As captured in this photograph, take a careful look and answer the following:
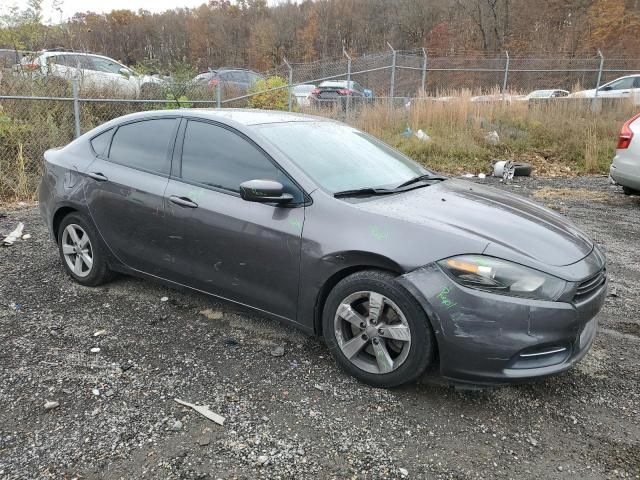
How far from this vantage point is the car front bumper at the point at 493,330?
2.46 meters

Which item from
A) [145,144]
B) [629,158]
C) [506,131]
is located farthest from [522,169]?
[145,144]

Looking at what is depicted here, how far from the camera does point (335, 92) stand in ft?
44.1

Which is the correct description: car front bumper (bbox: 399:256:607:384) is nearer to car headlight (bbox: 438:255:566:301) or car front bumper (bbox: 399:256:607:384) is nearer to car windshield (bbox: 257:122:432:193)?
car headlight (bbox: 438:255:566:301)

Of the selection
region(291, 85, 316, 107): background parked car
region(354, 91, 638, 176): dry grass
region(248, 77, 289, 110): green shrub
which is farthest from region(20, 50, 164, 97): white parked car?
region(354, 91, 638, 176): dry grass

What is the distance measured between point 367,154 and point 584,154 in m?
9.34

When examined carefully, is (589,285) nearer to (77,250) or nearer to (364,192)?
(364,192)

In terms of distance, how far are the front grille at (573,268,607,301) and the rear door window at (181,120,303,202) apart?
1.65 m

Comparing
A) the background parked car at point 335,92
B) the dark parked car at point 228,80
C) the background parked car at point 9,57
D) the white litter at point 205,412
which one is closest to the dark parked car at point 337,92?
the background parked car at point 335,92

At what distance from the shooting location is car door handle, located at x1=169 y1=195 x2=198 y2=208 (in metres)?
3.34

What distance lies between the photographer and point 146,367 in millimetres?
3047

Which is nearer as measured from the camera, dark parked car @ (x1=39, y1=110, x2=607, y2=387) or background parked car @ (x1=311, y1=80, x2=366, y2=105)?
dark parked car @ (x1=39, y1=110, x2=607, y2=387)

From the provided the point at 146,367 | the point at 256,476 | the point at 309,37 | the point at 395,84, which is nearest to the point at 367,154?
the point at 146,367

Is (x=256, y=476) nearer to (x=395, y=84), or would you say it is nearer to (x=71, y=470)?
(x=71, y=470)

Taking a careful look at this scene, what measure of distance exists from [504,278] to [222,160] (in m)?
1.97
